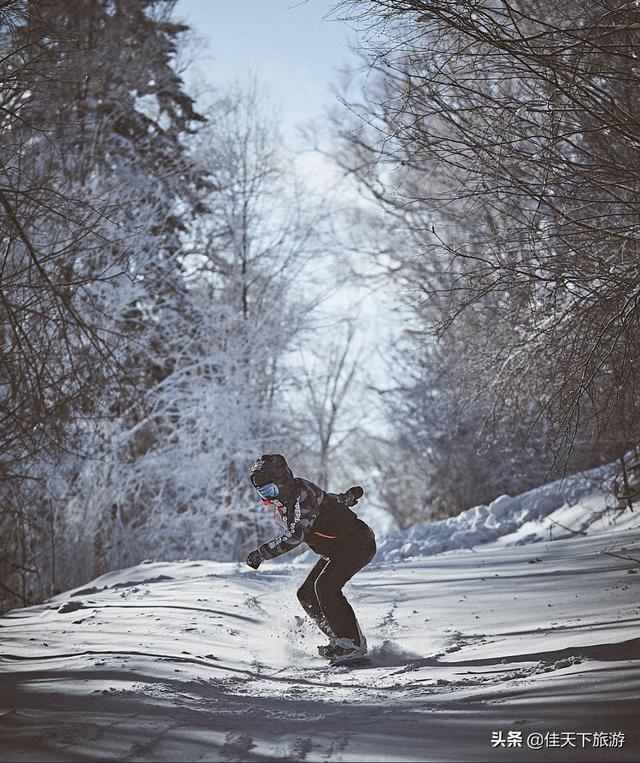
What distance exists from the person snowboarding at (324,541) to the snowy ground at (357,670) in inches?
10.0

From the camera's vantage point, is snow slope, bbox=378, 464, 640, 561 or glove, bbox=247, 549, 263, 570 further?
snow slope, bbox=378, 464, 640, 561

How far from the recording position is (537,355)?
7.59 metres

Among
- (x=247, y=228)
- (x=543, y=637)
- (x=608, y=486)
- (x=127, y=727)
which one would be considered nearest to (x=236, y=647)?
(x=543, y=637)

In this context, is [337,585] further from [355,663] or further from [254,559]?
[254,559]

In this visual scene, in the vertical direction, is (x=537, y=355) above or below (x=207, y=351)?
below

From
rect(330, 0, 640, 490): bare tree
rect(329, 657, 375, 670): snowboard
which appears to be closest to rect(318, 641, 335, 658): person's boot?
rect(329, 657, 375, 670): snowboard

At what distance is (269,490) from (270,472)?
0.41 feet

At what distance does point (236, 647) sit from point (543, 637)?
2.31 metres

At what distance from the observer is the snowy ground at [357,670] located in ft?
11.3

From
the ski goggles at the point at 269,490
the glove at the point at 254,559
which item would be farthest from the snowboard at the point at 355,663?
the ski goggles at the point at 269,490

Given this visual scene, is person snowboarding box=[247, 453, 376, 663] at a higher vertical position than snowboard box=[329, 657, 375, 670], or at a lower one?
higher

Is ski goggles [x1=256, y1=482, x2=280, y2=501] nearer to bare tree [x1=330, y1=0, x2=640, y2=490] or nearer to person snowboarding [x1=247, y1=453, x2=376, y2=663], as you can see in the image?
person snowboarding [x1=247, y1=453, x2=376, y2=663]

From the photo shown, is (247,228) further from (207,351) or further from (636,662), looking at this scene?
(636,662)

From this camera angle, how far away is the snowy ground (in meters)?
3.46
